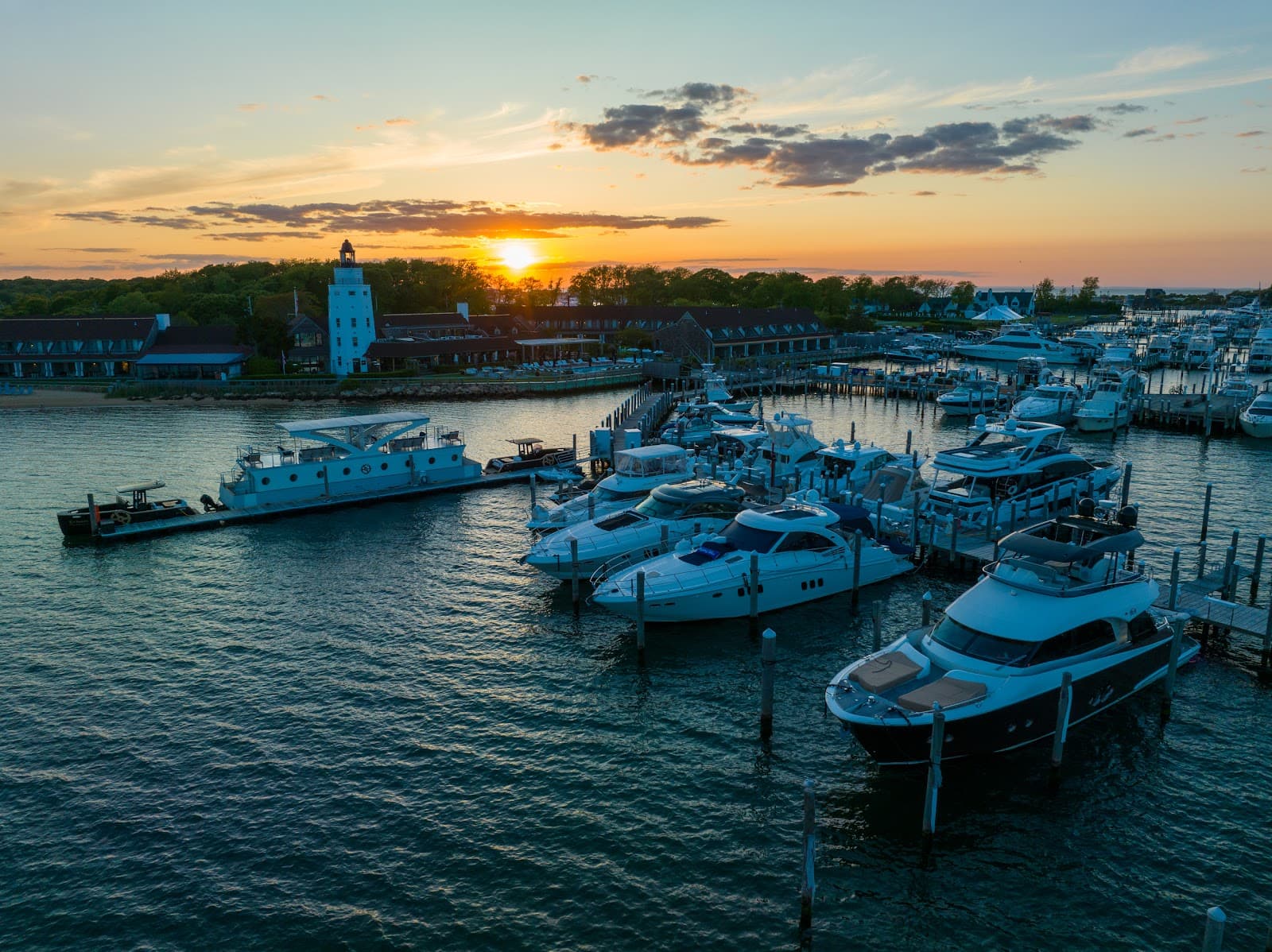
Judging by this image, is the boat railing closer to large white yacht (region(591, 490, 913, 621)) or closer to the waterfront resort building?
large white yacht (region(591, 490, 913, 621))

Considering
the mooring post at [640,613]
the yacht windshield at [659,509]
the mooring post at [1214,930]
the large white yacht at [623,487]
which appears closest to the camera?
the mooring post at [1214,930]

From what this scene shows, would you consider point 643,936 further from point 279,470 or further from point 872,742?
point 279,470

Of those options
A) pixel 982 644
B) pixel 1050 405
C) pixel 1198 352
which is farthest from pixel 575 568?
pixel 1198 352

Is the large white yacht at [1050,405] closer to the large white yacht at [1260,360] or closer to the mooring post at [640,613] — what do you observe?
the mooring post at [640,613]

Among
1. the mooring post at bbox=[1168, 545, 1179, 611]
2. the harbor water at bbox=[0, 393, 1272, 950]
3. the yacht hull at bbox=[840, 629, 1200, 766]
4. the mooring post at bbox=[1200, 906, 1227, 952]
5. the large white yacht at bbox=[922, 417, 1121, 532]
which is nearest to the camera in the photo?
the mooring post at bbox=[1200, 906, 1227, 952]

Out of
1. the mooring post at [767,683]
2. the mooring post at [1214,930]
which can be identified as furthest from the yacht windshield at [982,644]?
the mooring post at [1214,930]

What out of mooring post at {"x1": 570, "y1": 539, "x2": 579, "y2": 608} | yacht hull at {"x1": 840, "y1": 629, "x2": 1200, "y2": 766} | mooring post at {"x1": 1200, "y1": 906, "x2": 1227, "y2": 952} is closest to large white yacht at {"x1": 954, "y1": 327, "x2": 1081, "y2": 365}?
mooring post at {"x1": 570, "y1": 539, "x2": 579, "y2": 608}

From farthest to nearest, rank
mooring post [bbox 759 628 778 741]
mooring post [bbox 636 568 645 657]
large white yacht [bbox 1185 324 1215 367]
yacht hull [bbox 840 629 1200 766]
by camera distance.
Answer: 1. large white yacht [bbox 1185 324 1215 367]
2. mooring post [bbox 636 568 645 657]
3. mooring post [bbox 759 628 778 741]
4. yacht hull [bbox 840 629 1200 766]
